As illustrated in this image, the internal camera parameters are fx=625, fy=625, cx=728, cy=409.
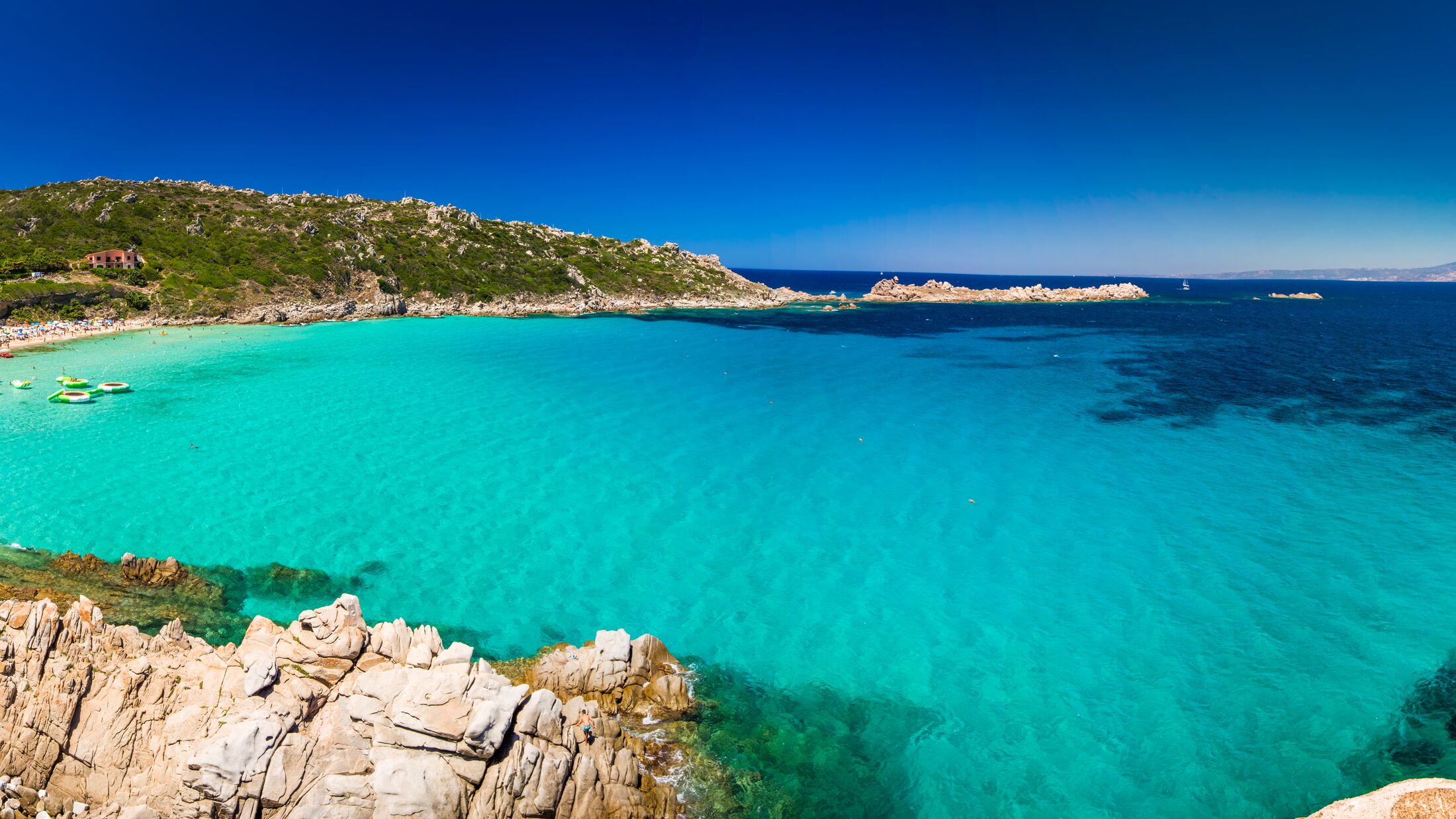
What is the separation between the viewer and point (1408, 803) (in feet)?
22.4

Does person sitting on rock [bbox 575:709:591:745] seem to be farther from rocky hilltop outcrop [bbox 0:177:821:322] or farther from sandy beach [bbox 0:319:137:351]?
rocky hilltop outcrop [bbox 0:177:821:322]

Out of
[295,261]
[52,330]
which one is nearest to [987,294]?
[295,261]

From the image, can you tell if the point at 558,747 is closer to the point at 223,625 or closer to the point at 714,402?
the point at 223,625

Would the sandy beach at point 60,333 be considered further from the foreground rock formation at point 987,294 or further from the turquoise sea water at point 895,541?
the foreground rock formation at point 987,294

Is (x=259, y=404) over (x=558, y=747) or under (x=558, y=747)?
over

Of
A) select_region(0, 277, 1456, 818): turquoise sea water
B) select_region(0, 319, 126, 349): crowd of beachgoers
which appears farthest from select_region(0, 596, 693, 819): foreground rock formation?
select_region(0, 319, 126, 349): crowd of beachgoers

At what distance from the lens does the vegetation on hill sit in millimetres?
64812

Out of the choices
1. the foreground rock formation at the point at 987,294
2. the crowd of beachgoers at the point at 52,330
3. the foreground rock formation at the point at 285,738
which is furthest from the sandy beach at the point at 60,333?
the foreground rock formation at the point at 987,294

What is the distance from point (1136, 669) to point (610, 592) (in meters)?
11.9

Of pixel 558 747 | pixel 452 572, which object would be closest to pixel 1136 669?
pixel 558 747

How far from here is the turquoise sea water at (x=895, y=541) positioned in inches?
444

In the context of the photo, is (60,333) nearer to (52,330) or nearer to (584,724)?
(52,330)

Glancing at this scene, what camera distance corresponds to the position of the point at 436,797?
27.0 feet

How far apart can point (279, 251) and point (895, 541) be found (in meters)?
89.3
